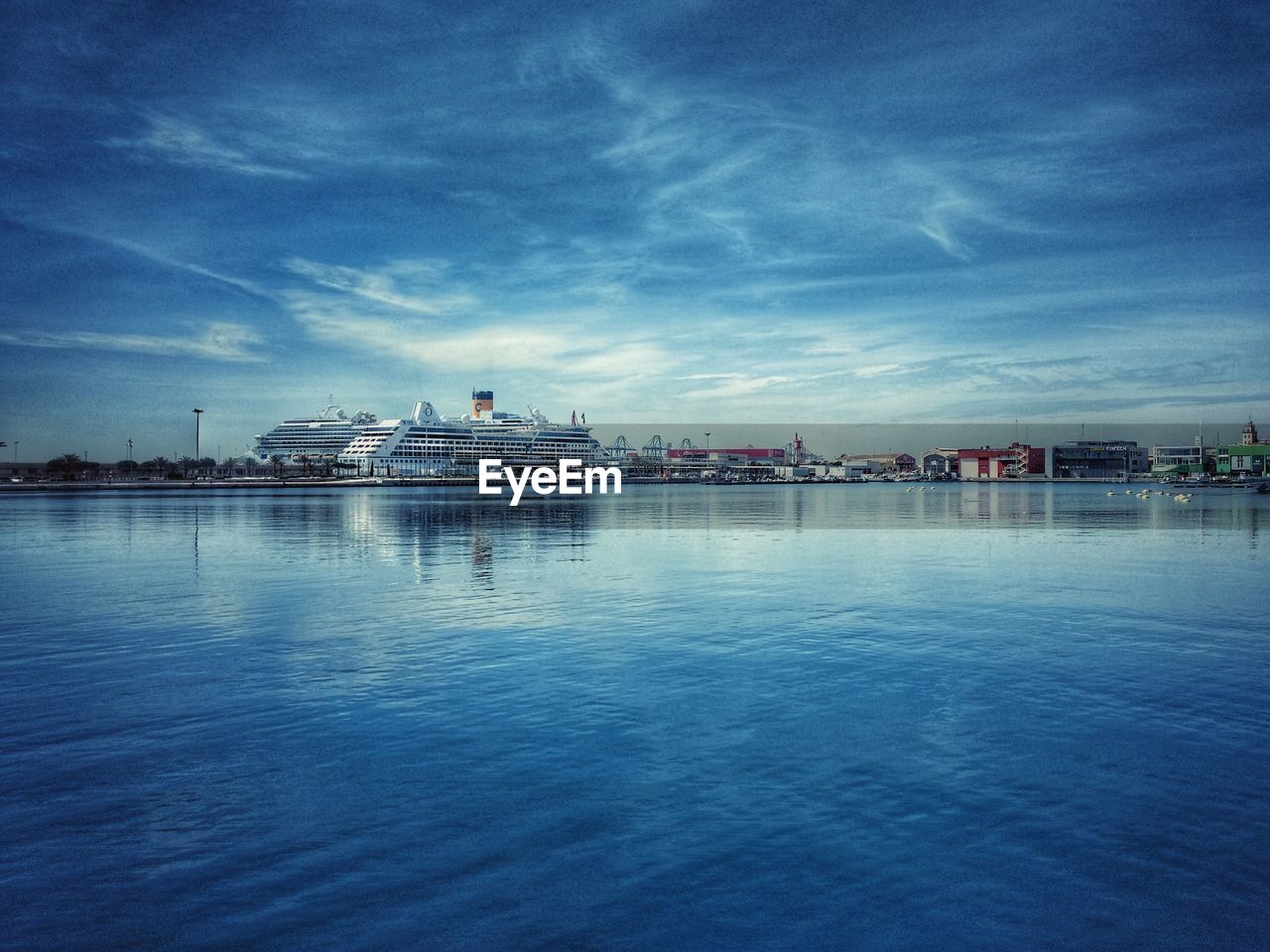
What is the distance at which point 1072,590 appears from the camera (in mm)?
21938

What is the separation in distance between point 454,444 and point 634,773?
172 meters

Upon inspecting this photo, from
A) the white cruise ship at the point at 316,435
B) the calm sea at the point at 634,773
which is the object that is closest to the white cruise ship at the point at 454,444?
the white cruise ship at the point at 316,435

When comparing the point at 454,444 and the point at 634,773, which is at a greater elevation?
the point at 454,444

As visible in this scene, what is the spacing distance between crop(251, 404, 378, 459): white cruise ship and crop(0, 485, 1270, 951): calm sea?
6434 inches

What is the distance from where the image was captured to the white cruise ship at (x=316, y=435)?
176875mm

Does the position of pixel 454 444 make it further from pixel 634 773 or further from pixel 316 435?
pixel 634 773

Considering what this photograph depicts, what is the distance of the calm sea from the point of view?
591cm

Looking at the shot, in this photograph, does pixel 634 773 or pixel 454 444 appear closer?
pixel 634 773

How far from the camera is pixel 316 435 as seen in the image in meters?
180

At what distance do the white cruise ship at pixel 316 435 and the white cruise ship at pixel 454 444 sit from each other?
4726 millimetres

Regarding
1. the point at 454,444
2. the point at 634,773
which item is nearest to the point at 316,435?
the point at 454,444

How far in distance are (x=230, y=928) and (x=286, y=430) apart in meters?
192

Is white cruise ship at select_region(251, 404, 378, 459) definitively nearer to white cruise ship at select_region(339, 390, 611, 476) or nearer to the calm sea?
white cruise ship at select_region(339, 390, 611, 476)

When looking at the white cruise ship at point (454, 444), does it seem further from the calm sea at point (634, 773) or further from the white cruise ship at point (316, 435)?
the calm sea at point (634, 773)
